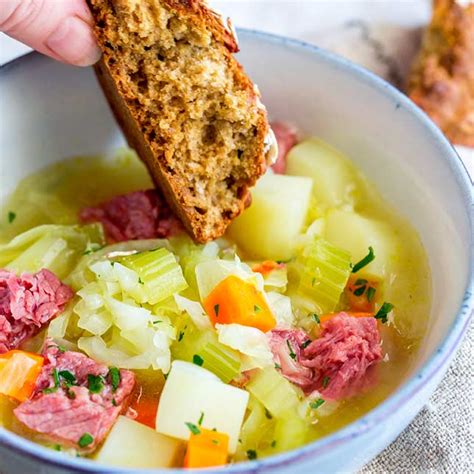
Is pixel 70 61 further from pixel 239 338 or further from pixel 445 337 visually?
pixel 445 337

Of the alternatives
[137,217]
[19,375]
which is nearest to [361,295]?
[137,217]

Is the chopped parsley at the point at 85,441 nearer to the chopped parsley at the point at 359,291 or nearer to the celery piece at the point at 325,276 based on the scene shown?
the celery piece at the point at 325,276

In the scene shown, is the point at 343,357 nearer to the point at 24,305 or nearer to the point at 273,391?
the point at 273,391

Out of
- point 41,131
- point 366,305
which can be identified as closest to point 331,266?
point 366,305

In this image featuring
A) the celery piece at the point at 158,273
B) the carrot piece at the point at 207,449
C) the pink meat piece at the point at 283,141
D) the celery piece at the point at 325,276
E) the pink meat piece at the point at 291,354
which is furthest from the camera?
the pink meat piece at the point at 283,141

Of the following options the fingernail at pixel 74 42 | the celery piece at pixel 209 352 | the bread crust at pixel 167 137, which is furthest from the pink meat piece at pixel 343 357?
the fingernail at pixel 74 42

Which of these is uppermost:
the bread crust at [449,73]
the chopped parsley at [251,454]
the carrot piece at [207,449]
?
the bread crust at [449,73]
